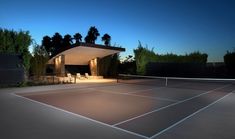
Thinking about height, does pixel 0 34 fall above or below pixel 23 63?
above

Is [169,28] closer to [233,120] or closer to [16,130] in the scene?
[233,120]

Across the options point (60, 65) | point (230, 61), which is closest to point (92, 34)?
point (60, 65)

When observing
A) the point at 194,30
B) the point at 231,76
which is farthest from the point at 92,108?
the point at 231,76

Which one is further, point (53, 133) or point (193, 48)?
point (193, 48)

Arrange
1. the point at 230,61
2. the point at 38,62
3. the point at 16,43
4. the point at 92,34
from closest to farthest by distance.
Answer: the point at 16,43 → the point at 38,62 → the point at 230,61 → the point at 92,34

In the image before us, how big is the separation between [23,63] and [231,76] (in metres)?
→ 24.0

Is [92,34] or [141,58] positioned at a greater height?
[92,34]

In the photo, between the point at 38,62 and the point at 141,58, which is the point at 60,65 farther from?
the point at 141,58

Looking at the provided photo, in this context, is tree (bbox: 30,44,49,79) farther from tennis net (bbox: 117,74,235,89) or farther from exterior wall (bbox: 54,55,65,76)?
tennis net (bbox: 117,74,235,89)

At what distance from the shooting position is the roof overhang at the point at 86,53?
20584 mm

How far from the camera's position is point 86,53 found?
22812 mm

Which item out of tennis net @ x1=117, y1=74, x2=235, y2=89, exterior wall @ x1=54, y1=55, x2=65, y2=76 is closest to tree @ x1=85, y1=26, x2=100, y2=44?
exterior wall @ x1=54, y1=55, x2=65, y2=76

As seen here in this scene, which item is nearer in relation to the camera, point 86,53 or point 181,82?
point 181,82

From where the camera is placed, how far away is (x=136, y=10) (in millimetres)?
19828
